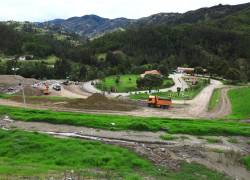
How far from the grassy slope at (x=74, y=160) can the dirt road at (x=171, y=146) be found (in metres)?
1.63

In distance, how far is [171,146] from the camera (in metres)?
38.9

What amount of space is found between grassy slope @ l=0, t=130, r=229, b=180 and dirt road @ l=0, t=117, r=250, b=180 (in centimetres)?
163

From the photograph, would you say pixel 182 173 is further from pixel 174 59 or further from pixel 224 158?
pixel 174 59

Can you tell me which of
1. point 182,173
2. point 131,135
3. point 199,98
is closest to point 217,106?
point 199,98

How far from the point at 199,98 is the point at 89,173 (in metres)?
63.1

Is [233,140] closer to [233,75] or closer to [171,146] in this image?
[171,146]

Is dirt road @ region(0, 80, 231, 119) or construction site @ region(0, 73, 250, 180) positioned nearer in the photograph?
construction site @ region(0, 73, 250, 180)

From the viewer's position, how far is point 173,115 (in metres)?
66.0

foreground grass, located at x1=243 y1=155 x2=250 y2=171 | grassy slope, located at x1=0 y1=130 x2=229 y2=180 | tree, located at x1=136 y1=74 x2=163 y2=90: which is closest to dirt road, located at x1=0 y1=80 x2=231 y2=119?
tree, located at x1=136 y1=74 x2=163 y2=90

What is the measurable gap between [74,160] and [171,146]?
10.7m

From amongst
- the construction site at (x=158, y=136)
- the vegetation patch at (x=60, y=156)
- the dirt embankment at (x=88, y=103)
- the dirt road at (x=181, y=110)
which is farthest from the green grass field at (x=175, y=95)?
the vegetation patch at (x=60, y=156)

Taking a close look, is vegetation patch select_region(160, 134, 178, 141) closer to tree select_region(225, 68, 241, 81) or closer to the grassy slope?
the grassy slope

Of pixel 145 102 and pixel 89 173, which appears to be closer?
pixel 89 173

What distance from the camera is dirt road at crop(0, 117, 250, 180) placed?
34.3m
